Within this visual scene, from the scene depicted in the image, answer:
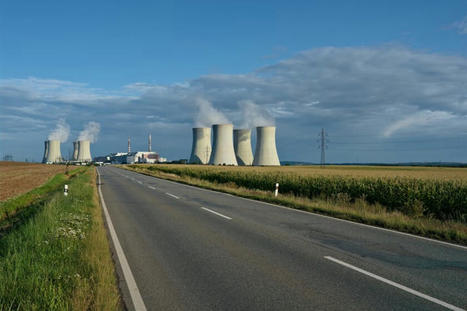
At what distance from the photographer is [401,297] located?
4125mm

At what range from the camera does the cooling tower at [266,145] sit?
58156 mm

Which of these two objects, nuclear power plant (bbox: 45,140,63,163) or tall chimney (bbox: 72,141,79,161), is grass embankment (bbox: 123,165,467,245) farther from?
tall chimney (bbox: 72,141,79,161)

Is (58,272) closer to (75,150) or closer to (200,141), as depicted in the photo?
(200,141)

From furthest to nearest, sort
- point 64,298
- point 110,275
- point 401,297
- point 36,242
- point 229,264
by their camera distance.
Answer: point 36,242 < point 229,264 < point 110,275 < point 401,297 < point 64,298

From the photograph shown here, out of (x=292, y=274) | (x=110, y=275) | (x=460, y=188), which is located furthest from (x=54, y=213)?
(x=460, y=188)

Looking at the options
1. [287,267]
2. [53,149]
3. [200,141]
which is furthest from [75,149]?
[287,267]

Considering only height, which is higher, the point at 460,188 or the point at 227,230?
the point at 460,188

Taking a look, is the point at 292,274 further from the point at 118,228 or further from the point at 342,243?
the point at 118,228

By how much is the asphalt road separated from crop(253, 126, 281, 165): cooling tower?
49062 millimetres

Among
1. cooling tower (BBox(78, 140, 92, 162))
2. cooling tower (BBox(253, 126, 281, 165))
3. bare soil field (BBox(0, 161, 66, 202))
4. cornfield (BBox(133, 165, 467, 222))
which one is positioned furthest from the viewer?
cooling tower (BBox(78, 140, 92, 162))

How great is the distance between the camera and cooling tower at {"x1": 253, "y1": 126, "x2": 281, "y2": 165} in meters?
58.2

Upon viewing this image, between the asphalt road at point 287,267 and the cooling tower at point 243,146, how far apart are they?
218 ft

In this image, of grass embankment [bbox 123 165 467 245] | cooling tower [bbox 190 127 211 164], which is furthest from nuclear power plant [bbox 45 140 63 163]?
grass embankment [bbox 123 165 467 245]

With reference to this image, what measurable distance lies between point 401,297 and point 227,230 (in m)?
4.62
